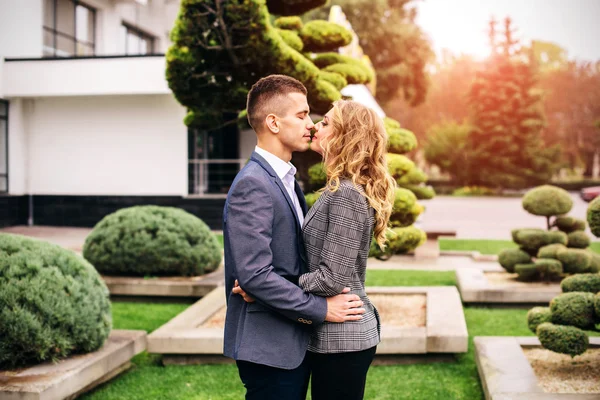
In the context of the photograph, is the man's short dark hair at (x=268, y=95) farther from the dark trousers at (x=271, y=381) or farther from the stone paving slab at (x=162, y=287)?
the stone paving slab at (x=162, y=287)

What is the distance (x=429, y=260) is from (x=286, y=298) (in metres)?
10.8

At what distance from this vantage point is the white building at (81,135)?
18156 mm

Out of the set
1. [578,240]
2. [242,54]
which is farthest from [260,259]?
[578,240]

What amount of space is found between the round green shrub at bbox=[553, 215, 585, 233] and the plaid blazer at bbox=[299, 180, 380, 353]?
7414 mm

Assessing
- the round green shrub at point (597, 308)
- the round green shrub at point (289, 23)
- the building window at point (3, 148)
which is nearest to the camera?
the round green shrub at point (597, 308)

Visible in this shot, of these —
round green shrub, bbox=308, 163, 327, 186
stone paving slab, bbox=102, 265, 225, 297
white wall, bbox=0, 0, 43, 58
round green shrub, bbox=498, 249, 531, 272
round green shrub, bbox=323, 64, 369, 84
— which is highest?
white wall, bbox=0, 0, 43, 58

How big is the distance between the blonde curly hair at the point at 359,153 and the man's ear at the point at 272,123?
0.73 feet

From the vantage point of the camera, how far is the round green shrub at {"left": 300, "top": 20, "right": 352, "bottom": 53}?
841 centimetres

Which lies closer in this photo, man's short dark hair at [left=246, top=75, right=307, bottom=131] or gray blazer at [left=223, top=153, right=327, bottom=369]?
gray blazer at [left=223, top=153, right=327, bottom=369]

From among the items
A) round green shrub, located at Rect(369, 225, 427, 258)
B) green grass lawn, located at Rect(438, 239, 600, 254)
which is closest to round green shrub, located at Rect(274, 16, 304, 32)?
round green shrub, located at Rect(369, 225, 427, 258)

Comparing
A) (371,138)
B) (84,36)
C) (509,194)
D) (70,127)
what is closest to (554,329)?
(371,138)

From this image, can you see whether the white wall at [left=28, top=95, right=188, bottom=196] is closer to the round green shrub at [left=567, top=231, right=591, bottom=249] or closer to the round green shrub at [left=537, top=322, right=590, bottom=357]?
the round green shrub at [left=567, top=231, right=591, bottom=249]

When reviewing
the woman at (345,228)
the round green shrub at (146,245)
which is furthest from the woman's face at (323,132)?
the round green shrub at (146,245)

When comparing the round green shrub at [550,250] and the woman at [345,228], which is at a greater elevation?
the woman at [345,228]
